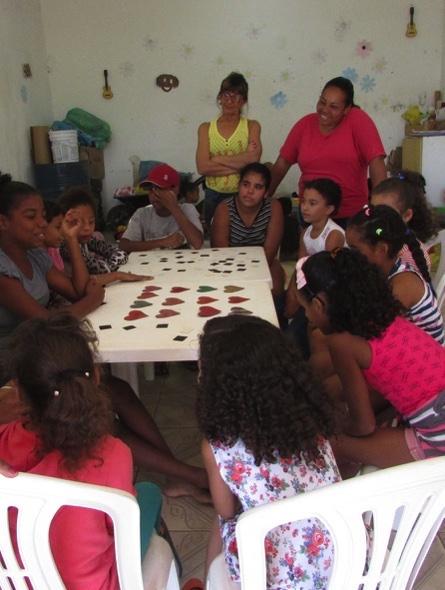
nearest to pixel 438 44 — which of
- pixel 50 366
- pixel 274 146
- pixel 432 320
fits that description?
pixel 274 146

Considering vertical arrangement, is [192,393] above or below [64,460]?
below

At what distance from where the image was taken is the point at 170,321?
161 centimetres

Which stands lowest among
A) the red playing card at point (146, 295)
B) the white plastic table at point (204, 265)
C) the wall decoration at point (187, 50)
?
the white plastic table at point (204, 265)

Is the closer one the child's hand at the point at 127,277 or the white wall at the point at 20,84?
the child's hand at the point at 127,277

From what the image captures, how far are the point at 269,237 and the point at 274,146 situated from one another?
303 cm

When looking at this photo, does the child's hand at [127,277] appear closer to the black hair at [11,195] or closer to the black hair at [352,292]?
the black hair at [11,195]

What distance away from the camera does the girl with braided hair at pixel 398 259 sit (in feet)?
5.63

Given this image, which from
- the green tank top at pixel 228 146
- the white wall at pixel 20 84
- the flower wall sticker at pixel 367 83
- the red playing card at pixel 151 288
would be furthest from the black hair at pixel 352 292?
the flower wall sticker at pixel 367 83

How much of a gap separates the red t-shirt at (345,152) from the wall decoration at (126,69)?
10.3 feet

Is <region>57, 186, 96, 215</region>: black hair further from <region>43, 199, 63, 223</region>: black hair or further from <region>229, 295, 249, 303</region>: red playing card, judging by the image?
<region>229, 295, 249, 303</region>: red playing card

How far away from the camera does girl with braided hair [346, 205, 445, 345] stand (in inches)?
67.6

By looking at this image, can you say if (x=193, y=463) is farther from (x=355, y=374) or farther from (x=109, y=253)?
(x=109, y=253)

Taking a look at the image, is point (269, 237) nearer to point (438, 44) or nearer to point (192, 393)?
point (192, 393)

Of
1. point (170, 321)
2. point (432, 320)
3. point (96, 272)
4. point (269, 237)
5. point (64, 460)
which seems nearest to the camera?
point (64, 460)
